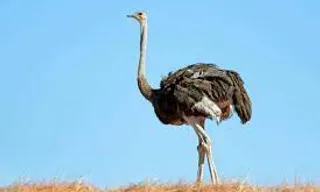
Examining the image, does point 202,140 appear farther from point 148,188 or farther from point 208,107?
point 148,188

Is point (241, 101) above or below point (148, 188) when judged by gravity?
above

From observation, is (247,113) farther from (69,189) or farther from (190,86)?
(69,189)

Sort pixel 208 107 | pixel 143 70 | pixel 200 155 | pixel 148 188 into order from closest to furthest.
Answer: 1. pixel 148 188
2. pixel 208 107
3. pixel 200 155
4. pixel 143 70

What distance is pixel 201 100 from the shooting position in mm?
13406

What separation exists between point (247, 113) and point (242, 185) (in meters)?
2.60

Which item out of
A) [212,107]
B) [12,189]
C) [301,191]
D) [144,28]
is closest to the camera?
[12,189]

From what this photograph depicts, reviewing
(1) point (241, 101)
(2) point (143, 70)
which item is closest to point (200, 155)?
(1) point (241, 101)

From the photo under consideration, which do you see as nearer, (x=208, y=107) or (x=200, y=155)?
(x=208, y=107)

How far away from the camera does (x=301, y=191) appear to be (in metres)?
11.7

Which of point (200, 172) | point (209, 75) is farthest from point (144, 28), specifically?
point (200, 172)

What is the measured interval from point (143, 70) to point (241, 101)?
2.39 metres

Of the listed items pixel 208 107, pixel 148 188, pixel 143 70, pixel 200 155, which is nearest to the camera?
pixel 148 188

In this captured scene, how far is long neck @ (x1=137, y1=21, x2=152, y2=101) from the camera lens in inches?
571

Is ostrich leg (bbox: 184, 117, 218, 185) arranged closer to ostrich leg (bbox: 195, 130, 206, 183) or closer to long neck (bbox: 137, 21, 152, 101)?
ostrich leg (bbox: 195, 130, 206, 183)
